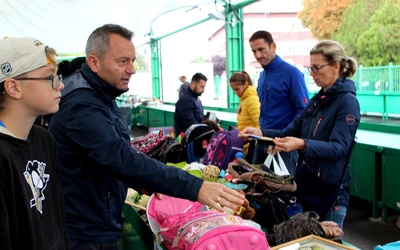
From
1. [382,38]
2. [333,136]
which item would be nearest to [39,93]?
[333,136]

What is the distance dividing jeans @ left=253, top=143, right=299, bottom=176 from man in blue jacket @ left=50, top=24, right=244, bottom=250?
6.46 feet

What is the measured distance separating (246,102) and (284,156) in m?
1.02

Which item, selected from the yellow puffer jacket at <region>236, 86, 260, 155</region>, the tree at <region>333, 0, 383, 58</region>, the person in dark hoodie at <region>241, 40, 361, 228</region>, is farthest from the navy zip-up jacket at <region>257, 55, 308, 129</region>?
the tree at <region>333, 0, 383, 58</region>

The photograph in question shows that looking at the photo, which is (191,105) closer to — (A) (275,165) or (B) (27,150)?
(A) (275,165)

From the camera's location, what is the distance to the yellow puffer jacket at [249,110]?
4.32 metres

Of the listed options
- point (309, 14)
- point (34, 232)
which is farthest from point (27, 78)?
point (309, 14)

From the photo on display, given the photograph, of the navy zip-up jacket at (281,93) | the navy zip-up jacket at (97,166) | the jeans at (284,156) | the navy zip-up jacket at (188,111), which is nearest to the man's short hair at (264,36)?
the navy zip-up jacket at (281,93)

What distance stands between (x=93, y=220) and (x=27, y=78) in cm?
73

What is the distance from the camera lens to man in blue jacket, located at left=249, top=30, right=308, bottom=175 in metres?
3.59

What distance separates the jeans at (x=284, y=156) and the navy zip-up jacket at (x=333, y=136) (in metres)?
1.03

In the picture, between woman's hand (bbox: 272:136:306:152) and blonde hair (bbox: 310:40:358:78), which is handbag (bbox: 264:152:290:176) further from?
blonde hair (bbox: 310:40:358:78)

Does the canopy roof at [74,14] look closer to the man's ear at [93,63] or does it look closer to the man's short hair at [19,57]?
the man's ear at [93,63]

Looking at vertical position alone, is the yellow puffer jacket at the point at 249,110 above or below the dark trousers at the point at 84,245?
above

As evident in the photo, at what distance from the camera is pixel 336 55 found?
2475 mm
